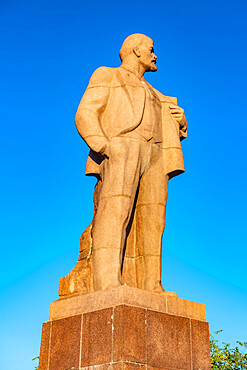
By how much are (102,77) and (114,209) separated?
2478 mm

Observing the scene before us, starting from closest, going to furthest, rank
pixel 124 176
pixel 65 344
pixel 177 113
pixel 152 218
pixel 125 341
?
pixel 125 341 → pixel 65 344 → pixel 124 176 → pixel 152 218 → pixel 177 113

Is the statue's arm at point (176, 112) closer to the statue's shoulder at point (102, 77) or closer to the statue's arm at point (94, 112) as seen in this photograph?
the statue's shoulder at point (102, 77)

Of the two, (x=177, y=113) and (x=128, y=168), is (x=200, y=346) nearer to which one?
(x=128, y=168)

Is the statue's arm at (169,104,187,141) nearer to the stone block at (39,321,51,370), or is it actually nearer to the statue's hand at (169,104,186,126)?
the statue's hand at (169,104,186,126)

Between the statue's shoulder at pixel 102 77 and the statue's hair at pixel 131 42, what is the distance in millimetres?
536

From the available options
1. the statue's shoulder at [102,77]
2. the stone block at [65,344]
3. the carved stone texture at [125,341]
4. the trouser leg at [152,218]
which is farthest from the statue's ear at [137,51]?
the stone block at [65,344]

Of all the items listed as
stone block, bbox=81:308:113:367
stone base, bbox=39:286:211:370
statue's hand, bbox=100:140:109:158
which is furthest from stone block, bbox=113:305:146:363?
statue's hand, bbox=100:140:109:158

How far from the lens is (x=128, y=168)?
27.1ft

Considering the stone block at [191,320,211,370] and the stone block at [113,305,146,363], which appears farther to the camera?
the stone block at [191,320,211,370]

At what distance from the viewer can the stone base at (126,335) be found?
689cm

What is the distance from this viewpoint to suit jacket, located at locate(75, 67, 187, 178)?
8.45 metres

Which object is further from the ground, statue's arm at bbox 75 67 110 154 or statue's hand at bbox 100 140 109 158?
statue's arm at bbox 75 67 110 154

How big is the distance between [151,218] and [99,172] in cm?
120

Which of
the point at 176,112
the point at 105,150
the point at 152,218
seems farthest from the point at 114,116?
the point at 152,218
